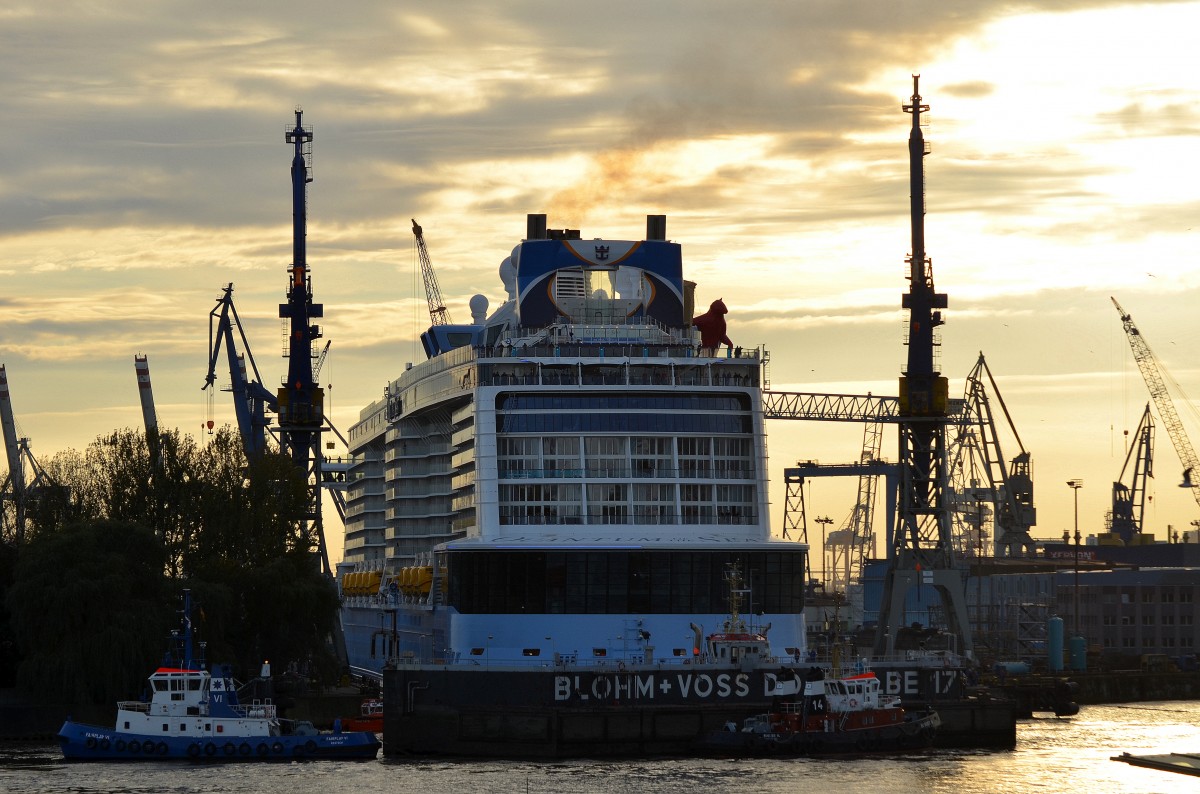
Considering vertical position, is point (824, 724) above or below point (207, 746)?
above

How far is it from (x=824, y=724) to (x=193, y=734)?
29.6 metres

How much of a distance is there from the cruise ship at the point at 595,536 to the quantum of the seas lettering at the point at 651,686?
3.5 inches

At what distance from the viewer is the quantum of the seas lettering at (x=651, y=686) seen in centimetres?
9188

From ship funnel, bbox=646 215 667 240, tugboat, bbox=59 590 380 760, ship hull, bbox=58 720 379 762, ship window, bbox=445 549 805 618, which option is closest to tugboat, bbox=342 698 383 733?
tugboat, bbox=59 590 380 760

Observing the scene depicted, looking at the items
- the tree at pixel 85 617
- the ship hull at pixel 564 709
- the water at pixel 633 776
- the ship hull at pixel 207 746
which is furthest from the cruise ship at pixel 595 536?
the tree at pixel 85 617

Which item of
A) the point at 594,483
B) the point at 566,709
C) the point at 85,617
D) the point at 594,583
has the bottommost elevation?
the point at 566,709

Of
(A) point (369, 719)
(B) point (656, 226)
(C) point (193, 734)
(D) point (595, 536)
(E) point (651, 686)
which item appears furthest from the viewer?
(B) point (656, 226)

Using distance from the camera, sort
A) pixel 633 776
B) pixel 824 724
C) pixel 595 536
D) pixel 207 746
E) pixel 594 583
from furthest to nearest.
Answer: pixel 595 536
pixel 594 583
pixel 207 746
pixel 824 724
pixel 633 776

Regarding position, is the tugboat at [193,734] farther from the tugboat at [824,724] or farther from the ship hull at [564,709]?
the tugboat at [824,724]

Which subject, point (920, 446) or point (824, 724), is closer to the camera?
point (824, 724)

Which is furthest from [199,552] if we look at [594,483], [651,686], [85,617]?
[651,686]

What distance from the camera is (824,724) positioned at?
305ft

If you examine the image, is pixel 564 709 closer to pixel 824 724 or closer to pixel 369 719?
pixel 824 724

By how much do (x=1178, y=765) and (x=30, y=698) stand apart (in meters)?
58.9
